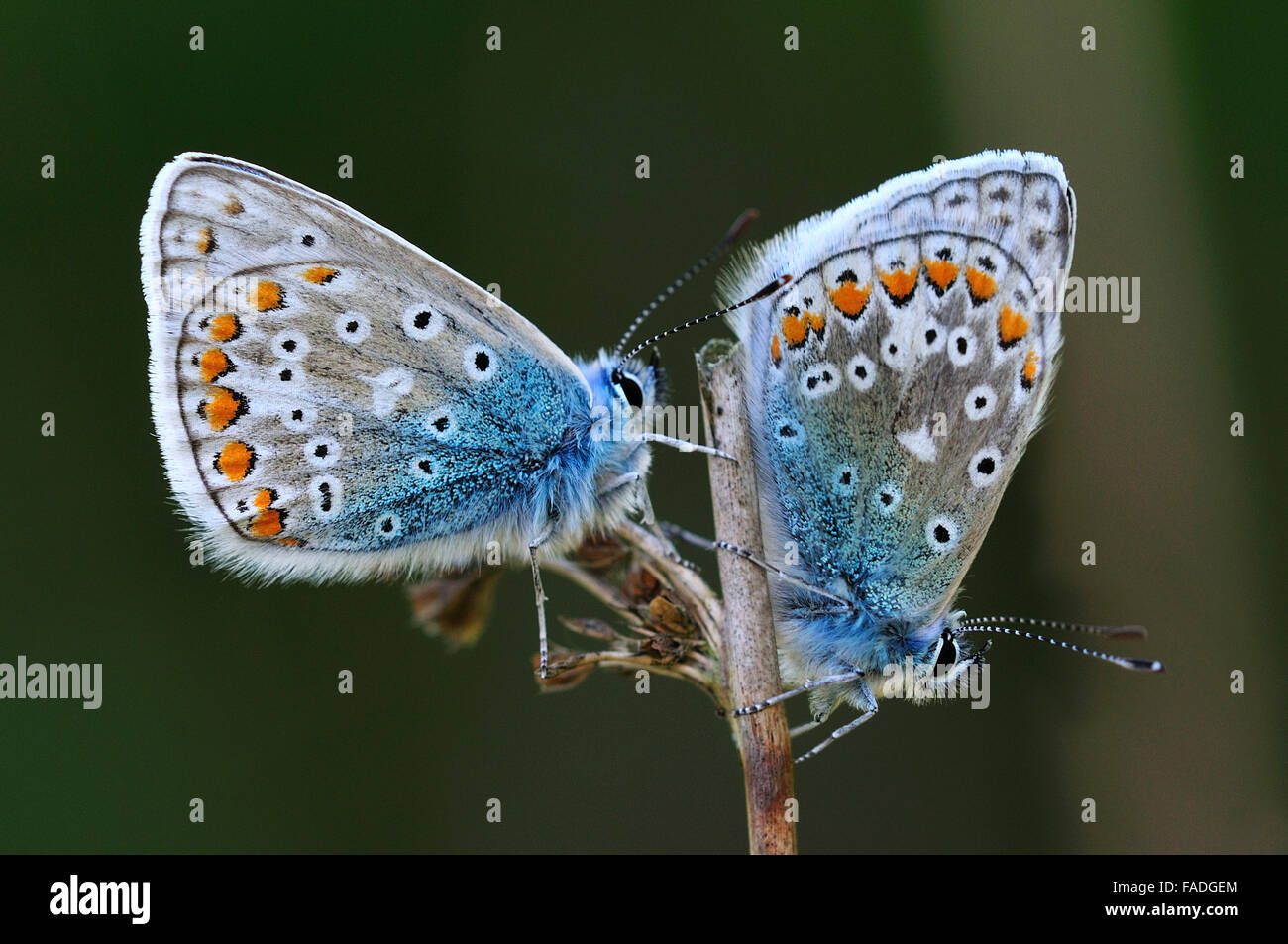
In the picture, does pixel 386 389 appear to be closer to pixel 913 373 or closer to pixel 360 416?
pixel 360 416

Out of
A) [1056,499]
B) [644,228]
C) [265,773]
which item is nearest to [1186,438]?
[1056,499]

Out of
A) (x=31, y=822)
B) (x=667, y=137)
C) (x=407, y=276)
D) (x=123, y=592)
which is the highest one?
(x=667, y=137)

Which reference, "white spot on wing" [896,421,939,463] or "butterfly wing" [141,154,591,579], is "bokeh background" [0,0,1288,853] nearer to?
"butterfly wing" [141,154,591,579]

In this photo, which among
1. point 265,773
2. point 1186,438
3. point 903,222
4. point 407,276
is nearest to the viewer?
point 903,222

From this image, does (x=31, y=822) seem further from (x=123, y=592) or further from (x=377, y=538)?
(x=377, y=538)

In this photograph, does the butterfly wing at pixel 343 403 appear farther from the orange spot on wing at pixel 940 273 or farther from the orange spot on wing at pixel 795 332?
the orange spot on wing at pixel 940 273

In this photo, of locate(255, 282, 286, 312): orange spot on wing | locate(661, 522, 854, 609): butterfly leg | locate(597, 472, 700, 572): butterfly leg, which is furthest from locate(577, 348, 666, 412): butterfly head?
locate(255, 282, 286, 312): orange spot on wing

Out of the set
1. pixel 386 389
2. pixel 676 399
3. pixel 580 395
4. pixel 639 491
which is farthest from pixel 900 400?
pixel 676 399
